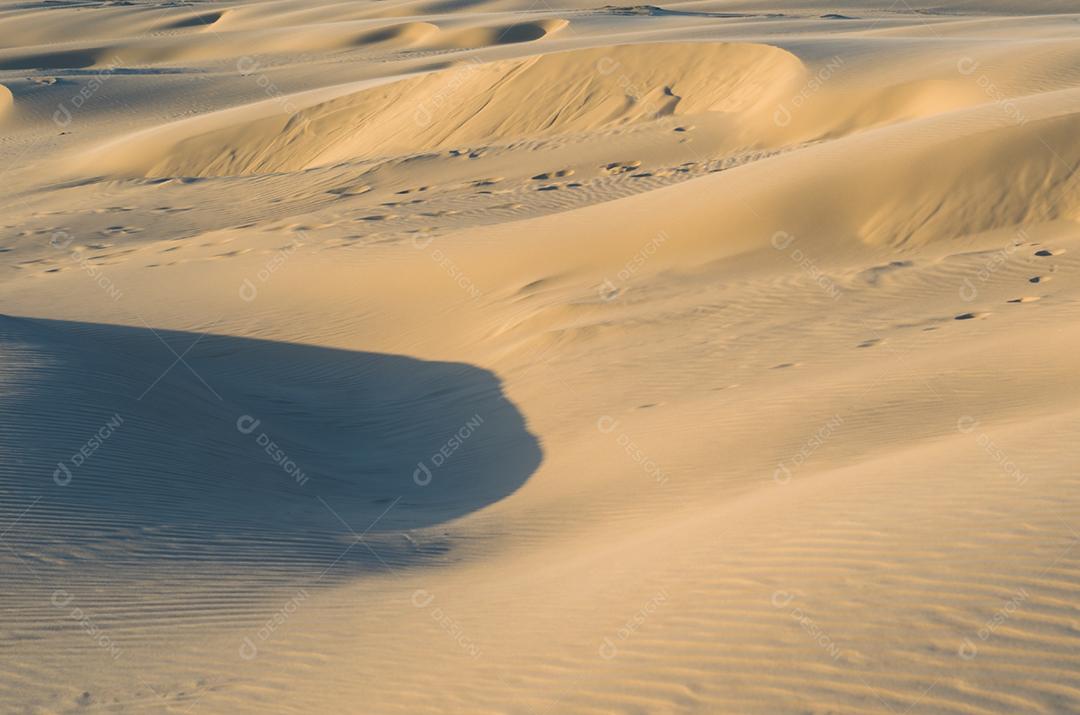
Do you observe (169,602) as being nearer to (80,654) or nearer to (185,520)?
(80,654)

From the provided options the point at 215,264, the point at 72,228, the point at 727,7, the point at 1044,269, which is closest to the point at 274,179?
the point at 72,228

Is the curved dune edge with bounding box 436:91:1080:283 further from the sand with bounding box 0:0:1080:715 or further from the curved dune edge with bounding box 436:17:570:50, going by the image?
the curved dune edge with bounding box 436:17:570:50

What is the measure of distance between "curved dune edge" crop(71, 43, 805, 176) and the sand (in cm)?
9

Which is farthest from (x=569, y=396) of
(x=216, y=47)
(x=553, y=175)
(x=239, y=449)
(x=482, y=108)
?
(x=216, y=47)

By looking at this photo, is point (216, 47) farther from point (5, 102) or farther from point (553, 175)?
point (553, 175)

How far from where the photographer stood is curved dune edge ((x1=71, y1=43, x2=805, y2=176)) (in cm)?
2439

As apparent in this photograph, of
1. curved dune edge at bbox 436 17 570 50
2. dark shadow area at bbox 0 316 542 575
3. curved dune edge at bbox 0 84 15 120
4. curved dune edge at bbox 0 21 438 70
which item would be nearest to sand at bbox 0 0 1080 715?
dark shadow area at bbox 0 316 542 575

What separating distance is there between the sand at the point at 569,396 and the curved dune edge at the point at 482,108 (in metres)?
0.09

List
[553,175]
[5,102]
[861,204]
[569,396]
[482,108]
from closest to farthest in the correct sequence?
[569,396] < [861,204] < [553,175] < [482,108] < [5,102]

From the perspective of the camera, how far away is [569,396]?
452 inches

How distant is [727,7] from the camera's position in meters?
48.8

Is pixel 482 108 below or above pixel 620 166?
above

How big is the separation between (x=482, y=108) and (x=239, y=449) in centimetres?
1654

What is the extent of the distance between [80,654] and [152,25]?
179ft
